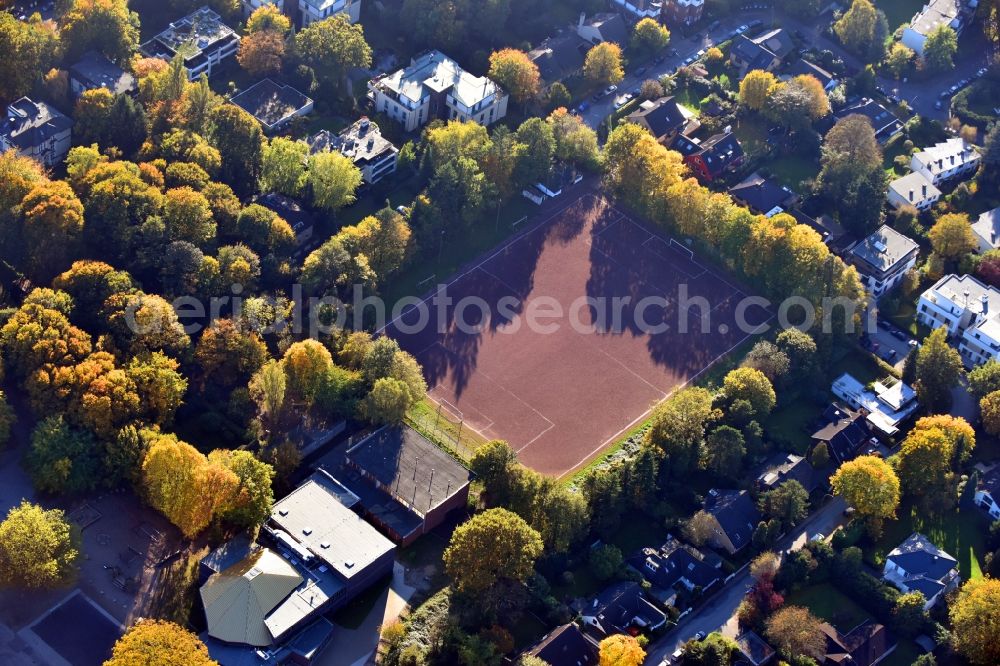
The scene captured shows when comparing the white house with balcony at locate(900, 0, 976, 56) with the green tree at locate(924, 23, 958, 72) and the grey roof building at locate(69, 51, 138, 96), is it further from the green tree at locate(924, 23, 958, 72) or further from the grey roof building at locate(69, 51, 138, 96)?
the grey roof building at locate(69, 51, 138, 96)

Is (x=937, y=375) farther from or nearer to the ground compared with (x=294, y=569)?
nearer to the ground

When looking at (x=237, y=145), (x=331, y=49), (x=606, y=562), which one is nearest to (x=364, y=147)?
(x=237, y=145)

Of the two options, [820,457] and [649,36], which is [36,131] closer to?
[649,36]

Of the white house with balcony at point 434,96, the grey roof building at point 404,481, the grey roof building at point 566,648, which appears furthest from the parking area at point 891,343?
the white house with balcony at point 434,96

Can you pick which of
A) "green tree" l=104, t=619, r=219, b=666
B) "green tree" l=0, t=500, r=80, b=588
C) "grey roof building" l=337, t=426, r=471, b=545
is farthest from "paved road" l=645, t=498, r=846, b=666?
"green tree" l=0, t=500, r=80, b=588

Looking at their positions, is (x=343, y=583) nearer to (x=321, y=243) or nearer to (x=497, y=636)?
(x=497, y=636)

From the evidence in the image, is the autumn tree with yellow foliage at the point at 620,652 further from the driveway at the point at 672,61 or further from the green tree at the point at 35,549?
the driveway at the point at 672,61

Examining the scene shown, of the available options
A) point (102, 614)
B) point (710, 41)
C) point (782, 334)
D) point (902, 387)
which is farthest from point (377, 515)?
point (710, 41)
